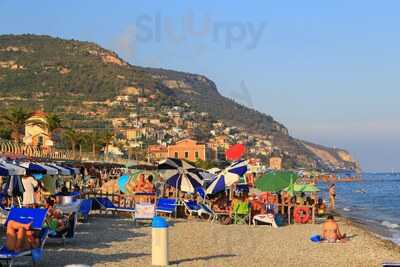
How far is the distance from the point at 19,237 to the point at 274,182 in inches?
497

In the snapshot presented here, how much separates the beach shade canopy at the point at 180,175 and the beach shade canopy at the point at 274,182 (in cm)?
203

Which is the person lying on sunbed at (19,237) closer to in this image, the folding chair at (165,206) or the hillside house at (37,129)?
the folding chair at (165,206)

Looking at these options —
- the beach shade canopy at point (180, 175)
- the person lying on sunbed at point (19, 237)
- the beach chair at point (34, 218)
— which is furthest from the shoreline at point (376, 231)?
the person lying on sunbed at point (19, 237)

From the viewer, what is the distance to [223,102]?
641 ft

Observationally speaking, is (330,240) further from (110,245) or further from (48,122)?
(48,122)

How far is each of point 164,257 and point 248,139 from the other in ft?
493

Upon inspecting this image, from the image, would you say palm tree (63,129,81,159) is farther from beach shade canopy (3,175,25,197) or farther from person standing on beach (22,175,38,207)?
person standing on beach (22,175,38,207)

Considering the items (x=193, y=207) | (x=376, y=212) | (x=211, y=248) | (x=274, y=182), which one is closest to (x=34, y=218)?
(x=211, y=248)

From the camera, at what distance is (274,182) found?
20344 millimetres

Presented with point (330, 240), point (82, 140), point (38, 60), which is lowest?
point (330, 240)

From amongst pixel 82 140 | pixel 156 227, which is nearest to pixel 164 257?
pixel 156 227

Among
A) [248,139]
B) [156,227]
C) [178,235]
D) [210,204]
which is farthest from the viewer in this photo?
[248,139]

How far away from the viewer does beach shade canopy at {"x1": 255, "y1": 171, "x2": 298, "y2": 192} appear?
20.2m

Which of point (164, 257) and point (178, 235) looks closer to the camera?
point (164, 257)
